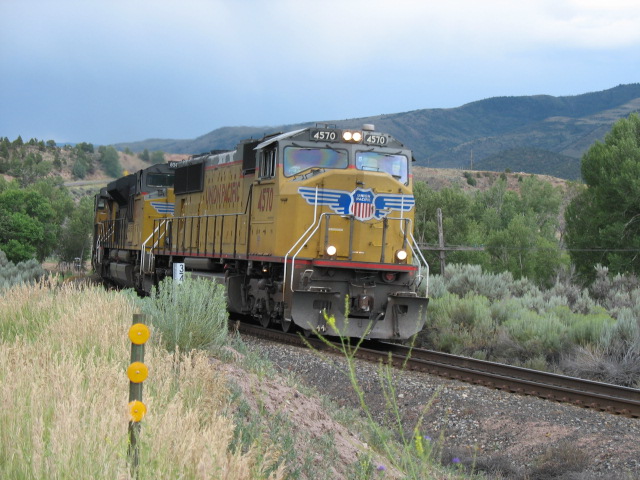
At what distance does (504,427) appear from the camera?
7906 mm

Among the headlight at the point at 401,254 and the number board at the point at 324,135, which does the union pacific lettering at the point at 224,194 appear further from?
the headlight at the point at 401,254

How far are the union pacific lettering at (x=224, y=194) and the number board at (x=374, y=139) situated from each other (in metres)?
3.07

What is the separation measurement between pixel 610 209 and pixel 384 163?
2065 centimetres

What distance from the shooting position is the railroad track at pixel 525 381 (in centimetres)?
868

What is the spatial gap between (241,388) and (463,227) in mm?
39545

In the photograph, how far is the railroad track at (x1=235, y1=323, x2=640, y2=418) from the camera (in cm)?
868

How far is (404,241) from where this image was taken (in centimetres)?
1326

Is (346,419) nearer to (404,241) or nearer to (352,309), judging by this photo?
(352,309)

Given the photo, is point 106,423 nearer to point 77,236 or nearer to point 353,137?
point 353,137

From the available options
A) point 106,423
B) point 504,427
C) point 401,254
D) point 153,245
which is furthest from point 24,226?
point 106,423

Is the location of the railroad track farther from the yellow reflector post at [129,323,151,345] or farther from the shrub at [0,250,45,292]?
the shrub at [0,250,45,292]

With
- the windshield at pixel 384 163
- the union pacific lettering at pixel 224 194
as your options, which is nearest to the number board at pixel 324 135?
the windshield at pixel 384 163

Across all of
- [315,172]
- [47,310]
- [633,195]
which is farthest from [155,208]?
[633,195]

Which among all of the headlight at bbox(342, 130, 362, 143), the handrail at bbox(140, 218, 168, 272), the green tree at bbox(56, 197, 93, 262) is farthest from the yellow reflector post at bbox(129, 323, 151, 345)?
the green tree at bbox(56, 197, 93, 262)
